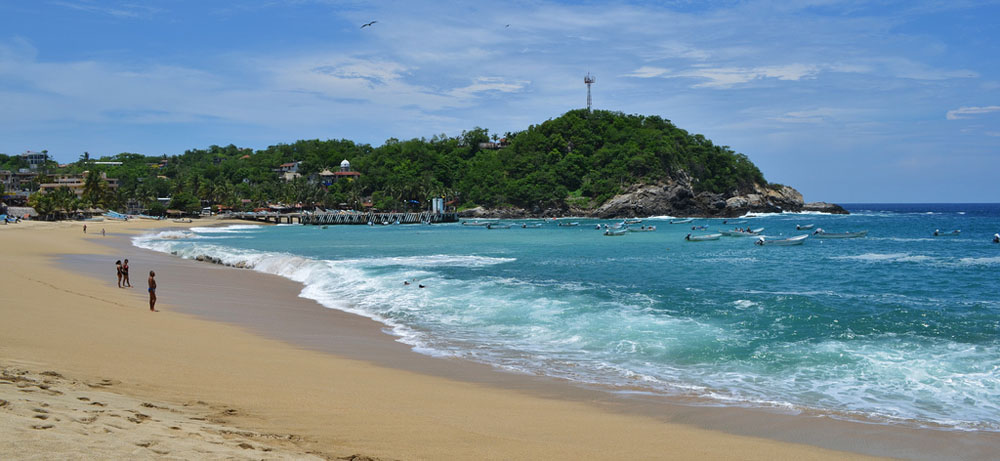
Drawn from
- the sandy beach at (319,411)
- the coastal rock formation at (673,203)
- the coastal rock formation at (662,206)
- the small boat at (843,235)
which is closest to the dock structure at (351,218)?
the coastal rock formation at (662,206)

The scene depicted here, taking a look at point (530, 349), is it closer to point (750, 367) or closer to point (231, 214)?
point (750, 367)

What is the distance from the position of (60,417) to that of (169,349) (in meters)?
6.44

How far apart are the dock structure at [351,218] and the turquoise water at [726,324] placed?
8089 cm

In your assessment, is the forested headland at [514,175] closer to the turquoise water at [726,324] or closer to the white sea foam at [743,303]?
the turquoise water at [726,324]

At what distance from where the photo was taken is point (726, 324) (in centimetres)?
1684

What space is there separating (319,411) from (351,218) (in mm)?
111327

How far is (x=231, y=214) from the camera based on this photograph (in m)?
125

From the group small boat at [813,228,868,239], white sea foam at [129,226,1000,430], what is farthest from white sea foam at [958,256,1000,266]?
small boat at [813,228,868,239]

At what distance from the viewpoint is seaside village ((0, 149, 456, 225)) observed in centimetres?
10264

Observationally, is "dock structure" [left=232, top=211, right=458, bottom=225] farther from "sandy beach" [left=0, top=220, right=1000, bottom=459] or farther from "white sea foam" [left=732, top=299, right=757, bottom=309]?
"sandy beach" [left=0, top=220, right=1000, bottom=459]

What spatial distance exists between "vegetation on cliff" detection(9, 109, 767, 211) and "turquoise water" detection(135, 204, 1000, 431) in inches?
4291

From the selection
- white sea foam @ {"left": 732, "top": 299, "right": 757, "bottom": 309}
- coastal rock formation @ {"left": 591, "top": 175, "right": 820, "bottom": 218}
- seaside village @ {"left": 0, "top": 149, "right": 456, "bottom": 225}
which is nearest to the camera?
white sea foam @ {"left": 732, "top": 299, "right": 757, "bottom": 309}

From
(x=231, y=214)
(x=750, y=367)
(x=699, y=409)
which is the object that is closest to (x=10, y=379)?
(x=699, y=409)

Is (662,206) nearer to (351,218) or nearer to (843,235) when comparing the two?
(351,218)
